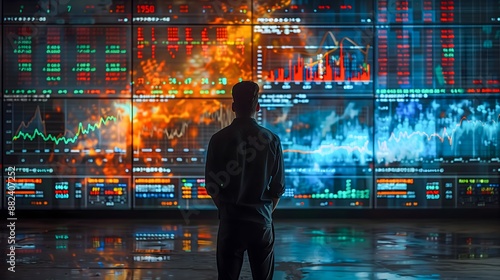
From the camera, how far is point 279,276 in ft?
27.5

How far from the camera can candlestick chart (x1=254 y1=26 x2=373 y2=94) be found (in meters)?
14.1

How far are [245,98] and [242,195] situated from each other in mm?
507

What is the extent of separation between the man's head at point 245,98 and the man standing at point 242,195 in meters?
0.03

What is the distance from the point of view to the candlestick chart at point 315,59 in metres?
14.1

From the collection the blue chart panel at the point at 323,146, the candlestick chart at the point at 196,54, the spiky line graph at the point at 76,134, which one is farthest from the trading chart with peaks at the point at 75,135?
the blue chart panel at the point at 323,146

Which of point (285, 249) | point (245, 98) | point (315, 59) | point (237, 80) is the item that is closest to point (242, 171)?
point (245, 98)

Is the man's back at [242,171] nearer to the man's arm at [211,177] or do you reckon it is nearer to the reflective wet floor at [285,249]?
the man's arm at [211,177]

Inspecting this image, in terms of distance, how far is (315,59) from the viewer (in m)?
14.1

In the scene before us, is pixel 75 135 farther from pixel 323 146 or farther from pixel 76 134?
pixel 323 146

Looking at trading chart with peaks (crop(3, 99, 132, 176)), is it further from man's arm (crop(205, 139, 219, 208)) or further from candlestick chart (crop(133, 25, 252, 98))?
man's arm (crop(205, 139, 219, 208))

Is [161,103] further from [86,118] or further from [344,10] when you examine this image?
[344,10]

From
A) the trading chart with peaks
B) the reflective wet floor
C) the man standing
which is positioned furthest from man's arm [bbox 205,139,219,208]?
the trading chart with peaks

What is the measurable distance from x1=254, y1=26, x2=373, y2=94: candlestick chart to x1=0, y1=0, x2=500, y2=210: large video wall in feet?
0.07

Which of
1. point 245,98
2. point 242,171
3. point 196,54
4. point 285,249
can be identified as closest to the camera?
point 242,171
